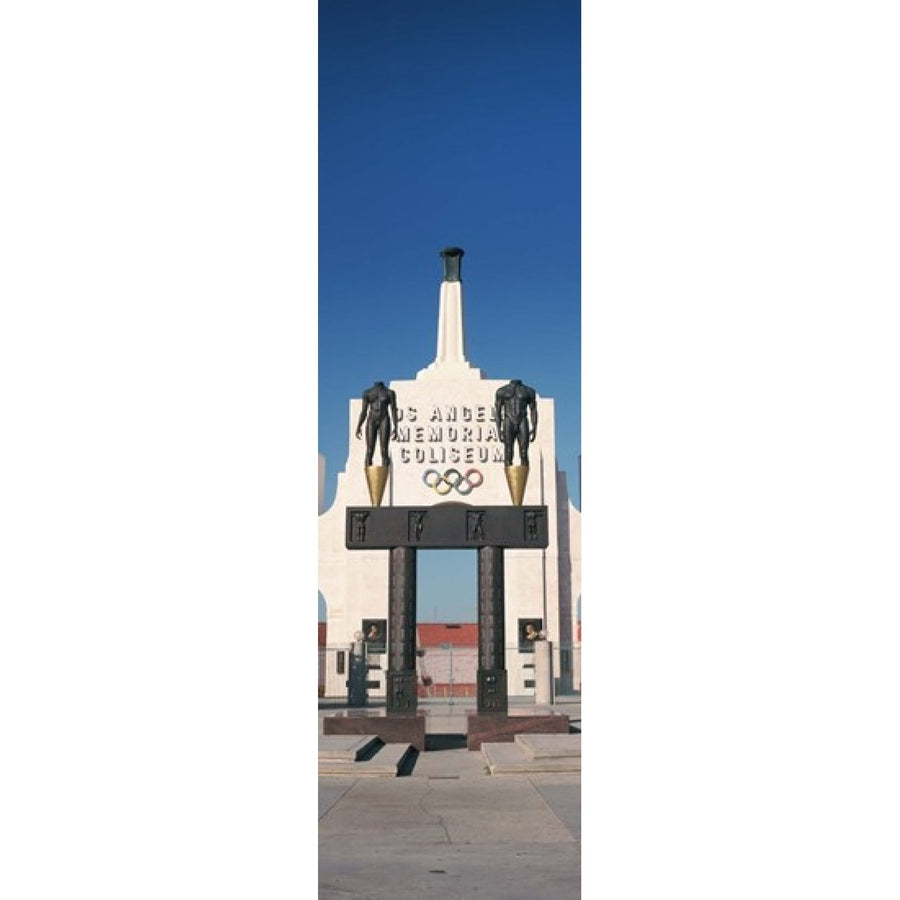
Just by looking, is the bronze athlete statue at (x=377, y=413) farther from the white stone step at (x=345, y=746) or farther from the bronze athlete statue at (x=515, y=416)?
the white stone step at (x=345, y=746)

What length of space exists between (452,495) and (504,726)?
50.2 feet

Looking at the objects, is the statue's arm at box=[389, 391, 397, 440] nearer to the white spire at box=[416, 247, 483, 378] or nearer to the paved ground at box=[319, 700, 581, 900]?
the paved ground at box=[319, 700, 581, 900]

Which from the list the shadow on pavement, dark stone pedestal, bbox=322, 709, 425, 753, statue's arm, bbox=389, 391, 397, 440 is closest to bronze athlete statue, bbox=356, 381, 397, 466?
statue's arm, bbox=389, 391, 397, 440

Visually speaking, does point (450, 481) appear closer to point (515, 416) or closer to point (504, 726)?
point (515, 416)

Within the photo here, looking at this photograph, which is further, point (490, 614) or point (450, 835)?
point (490, 614)

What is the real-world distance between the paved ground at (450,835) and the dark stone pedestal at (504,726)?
1691mm

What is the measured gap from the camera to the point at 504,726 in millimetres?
12438

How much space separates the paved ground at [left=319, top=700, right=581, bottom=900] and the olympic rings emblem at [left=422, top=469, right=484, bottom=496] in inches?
670

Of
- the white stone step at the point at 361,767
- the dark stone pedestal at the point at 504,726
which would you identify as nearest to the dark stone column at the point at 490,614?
A: the dark stone pedestal at the point at 504,726

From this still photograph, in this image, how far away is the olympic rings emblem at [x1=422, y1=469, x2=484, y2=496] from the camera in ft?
90.4

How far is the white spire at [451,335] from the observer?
93.6 feet

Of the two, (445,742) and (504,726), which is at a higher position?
(504,726)

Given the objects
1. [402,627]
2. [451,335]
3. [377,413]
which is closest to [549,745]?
[402,627]
